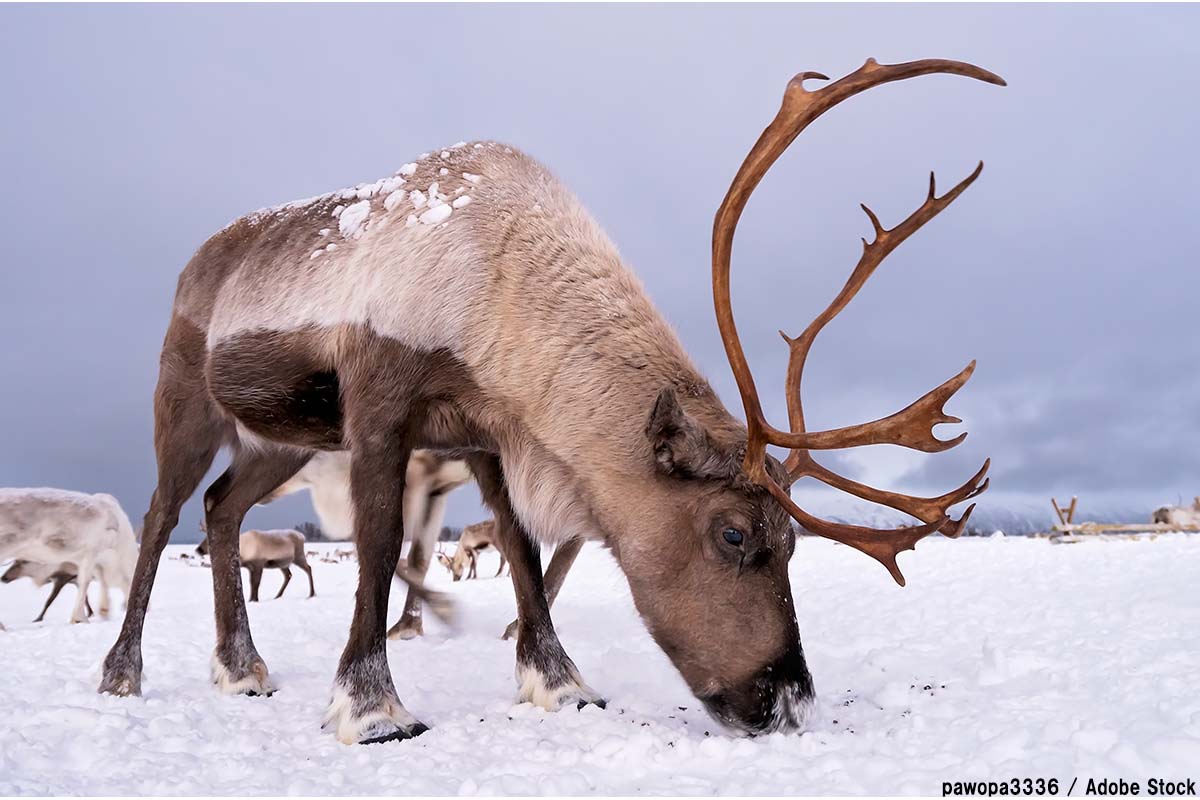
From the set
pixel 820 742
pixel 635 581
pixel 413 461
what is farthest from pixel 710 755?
pixel 413 461

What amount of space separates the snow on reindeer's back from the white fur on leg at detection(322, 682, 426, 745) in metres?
1.51

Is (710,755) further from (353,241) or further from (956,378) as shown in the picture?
(353,241)

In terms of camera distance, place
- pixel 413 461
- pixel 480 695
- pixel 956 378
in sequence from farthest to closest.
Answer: pixel 413 461 < pixel 480 695 < pixel 956 378

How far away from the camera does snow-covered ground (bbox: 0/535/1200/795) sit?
260 cm

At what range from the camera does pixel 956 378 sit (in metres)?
3.09

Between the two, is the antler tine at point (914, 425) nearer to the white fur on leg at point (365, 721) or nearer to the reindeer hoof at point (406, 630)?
the white fur on leg at point (365, 721)

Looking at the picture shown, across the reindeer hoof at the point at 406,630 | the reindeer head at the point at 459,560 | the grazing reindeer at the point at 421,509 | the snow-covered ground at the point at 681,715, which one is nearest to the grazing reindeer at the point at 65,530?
the grazing reindeer at the point at 421,509

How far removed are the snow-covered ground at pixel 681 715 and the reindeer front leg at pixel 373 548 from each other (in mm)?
279

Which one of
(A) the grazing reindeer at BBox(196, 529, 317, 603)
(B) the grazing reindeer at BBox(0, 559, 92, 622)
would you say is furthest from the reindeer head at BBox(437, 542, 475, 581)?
(B) the grazing reindeer at BBox(0, 559, 92, 622)

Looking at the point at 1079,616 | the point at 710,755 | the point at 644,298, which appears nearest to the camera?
the point at 710,755

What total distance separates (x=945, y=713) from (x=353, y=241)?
3393 mm

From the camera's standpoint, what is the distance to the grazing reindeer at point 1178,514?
74.4 feet

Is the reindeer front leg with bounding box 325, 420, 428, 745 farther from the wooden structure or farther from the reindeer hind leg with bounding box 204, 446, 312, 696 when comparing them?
the wooden structure

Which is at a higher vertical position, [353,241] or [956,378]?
[353,241]
